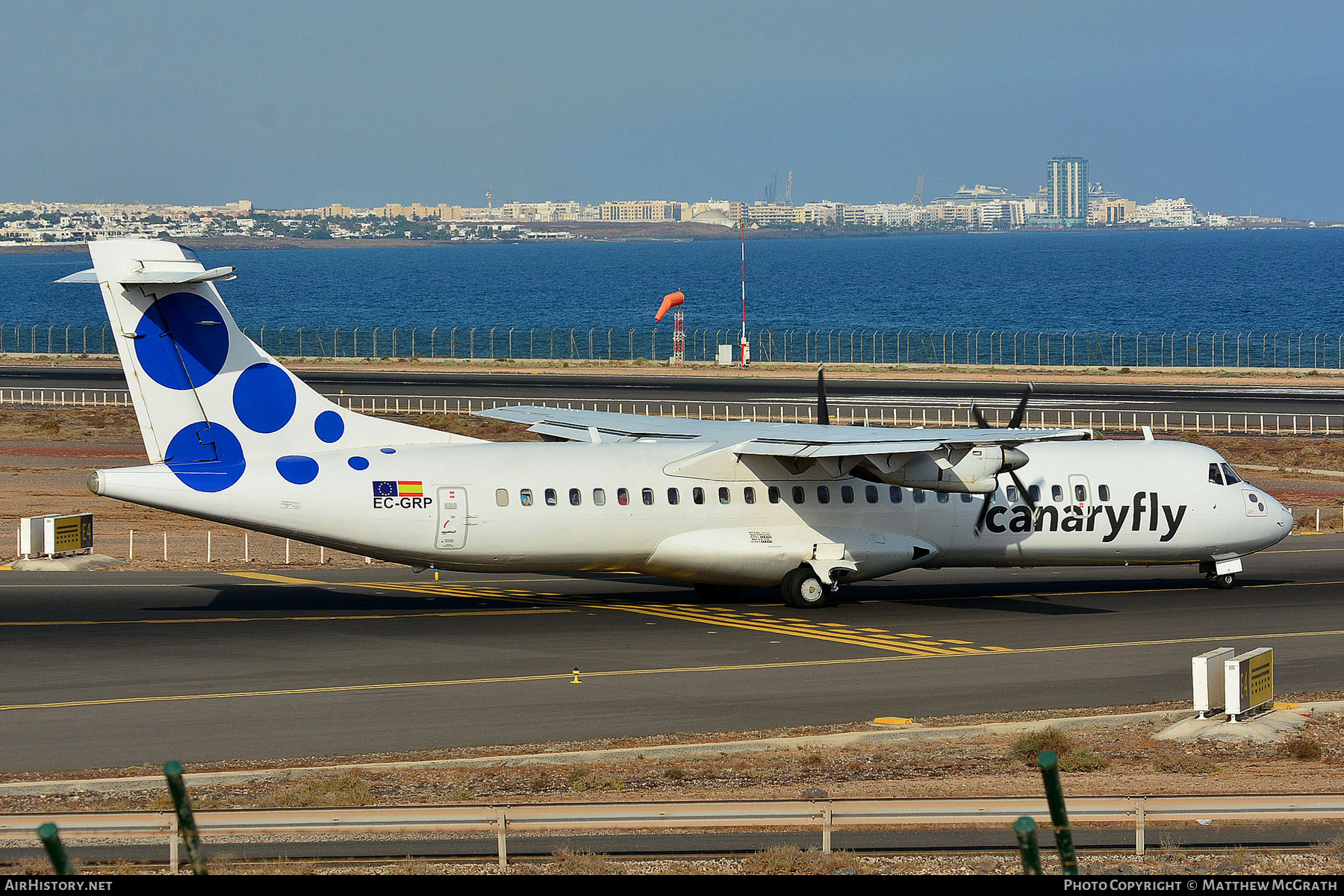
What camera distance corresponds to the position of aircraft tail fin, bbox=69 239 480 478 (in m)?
27.1

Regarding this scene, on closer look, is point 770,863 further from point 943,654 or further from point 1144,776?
point 943,654

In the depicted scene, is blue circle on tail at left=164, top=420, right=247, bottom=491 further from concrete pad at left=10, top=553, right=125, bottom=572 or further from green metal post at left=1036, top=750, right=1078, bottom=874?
green metal post at left=1036, top=750, right=1078, bottom=874

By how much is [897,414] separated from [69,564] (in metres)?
40.1

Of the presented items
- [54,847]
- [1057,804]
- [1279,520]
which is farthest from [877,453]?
[54,847]

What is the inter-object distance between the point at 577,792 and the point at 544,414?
19169 millimetres

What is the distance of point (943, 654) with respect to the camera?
26.5 metres

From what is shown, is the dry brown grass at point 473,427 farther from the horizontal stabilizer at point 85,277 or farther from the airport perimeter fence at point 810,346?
the airport perimeter fence at point 810,346

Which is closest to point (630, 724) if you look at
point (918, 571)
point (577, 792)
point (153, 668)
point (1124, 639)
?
point (577, 792)

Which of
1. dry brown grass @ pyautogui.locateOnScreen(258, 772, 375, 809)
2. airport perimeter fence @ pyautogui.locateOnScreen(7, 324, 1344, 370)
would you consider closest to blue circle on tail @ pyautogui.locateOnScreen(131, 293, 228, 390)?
dry brown grass @ pyautogui.locateOnScreen(258, 772, 375, 809)

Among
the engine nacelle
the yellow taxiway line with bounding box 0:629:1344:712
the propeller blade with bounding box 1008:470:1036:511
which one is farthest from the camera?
the propeller blade with bounding box 1008:470:1036:511

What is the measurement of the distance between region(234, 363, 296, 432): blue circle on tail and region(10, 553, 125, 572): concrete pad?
392 inches

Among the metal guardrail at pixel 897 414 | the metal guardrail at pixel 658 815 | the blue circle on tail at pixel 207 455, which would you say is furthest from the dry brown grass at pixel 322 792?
the metal guardrail at pixel 897 414

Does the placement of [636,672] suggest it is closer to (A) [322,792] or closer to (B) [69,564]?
(A) [322,792]

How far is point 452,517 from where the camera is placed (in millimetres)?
28344
